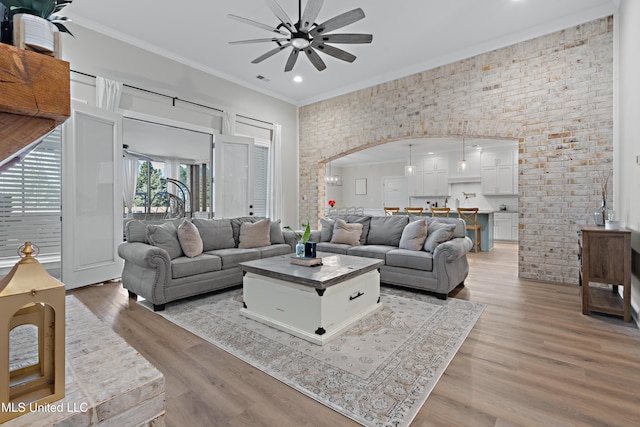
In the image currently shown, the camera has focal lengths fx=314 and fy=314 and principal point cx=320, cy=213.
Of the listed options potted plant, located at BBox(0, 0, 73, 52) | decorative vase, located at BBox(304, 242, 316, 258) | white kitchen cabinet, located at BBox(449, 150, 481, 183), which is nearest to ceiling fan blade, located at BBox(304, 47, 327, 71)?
decorative vase, located at BBox(304, 242, 316, 258)

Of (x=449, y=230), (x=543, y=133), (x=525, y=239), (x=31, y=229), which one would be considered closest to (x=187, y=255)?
(x=31, y=229)

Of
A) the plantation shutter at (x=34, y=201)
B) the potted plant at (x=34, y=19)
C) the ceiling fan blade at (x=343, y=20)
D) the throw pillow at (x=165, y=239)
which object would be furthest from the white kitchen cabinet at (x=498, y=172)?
the potted plant at (x=34, y=19)

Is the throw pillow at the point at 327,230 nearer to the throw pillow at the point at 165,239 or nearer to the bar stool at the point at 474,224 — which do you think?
the throw pillow at the point at 165,239

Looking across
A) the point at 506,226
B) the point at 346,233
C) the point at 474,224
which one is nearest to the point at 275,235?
the point at 346,233

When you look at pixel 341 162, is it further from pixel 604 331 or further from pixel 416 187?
pixel 604 331

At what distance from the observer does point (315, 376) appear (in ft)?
6.38

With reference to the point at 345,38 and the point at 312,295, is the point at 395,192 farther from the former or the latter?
the point at 312,295

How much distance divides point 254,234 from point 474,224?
5.06m

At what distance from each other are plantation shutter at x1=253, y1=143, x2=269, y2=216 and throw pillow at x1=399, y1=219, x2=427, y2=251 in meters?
3.31

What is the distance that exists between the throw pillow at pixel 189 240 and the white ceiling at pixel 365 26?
2665 millimetres

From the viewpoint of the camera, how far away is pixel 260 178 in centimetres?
648

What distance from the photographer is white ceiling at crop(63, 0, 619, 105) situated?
12.4 feet

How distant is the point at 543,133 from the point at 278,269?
3.98 m

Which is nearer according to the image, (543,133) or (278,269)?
(278,269)
